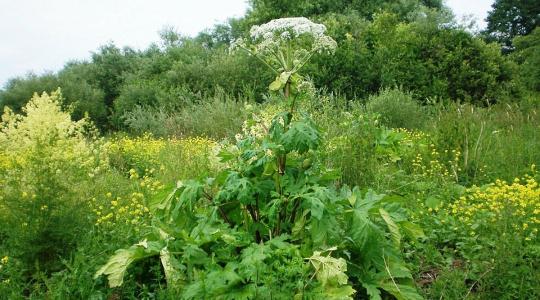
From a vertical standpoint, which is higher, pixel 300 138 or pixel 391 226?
pixel 300 138

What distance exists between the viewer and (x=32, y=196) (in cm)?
338

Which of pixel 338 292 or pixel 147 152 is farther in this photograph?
pixel 147 152

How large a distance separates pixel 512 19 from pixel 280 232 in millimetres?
38559

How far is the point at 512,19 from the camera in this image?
3625 centimetres

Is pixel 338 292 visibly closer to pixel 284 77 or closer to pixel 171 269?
pixel 171 269

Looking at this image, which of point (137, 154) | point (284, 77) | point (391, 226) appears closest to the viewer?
point (391, 226)

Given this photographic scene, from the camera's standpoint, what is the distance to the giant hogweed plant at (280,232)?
103 inches

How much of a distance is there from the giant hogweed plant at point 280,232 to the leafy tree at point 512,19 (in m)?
36.0

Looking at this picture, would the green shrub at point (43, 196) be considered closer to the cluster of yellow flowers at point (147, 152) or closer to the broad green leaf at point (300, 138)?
the broad green leaf at point (300, 138)

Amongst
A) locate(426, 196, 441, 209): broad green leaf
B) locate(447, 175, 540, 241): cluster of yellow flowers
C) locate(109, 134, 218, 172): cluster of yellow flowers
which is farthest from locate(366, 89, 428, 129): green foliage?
locate(447, 175, 540, 241): cluster of yellow flowers

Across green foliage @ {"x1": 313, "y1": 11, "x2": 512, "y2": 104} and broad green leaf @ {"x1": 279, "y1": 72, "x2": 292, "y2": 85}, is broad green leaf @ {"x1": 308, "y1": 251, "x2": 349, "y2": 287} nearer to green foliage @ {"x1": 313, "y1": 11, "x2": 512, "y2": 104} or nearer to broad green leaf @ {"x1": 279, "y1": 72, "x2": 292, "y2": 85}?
A: broad green leaf @ {"x1": 279, "y1": 72, "x2": 292, "y2": 85}

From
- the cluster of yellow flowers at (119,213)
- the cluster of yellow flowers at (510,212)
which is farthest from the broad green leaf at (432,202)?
the cluster of yellow flowers at (119,213)

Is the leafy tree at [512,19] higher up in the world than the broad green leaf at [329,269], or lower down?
lower down

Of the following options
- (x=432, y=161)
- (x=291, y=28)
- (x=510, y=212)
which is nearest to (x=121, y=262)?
(x=291, y=28)
